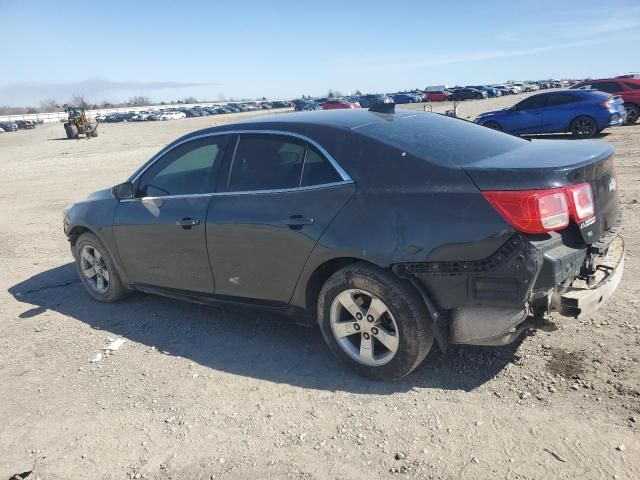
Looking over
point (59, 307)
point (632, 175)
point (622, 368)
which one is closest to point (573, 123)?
point (632, 175)

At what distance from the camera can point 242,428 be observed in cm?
320

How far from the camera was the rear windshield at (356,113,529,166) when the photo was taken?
335cm

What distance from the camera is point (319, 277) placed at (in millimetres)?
3701

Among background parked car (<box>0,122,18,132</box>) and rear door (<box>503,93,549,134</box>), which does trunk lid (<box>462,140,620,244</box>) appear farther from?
background parked car (<box>0,122,18,132</box>)

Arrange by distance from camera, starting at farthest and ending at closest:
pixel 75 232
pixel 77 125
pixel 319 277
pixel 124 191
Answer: pixel 77 125 < pixel 75 232 < pixel 124 191 < pixel 319 277

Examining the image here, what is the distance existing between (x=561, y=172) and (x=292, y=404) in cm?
215

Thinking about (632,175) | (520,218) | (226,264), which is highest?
(520,218)

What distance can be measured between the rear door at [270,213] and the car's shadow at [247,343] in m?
0.33

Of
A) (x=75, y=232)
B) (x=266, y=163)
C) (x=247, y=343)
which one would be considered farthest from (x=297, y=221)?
(x=75, y=232)

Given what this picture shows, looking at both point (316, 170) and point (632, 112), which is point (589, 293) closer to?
point (316, 170)

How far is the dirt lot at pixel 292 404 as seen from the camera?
2.81 m

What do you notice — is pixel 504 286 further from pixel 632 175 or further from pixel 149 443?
pixel 632 175

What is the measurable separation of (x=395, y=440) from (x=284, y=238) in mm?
1498

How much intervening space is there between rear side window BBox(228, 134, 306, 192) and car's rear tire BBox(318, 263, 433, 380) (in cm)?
85
